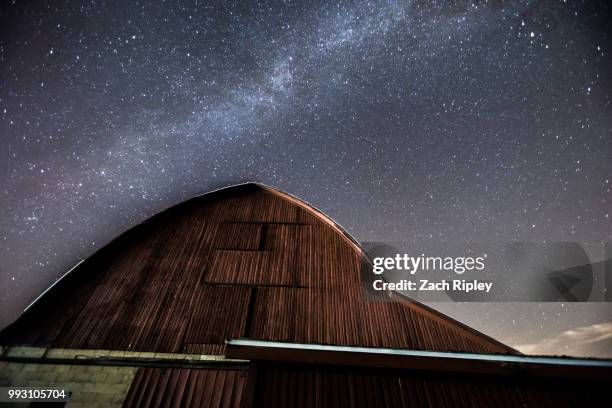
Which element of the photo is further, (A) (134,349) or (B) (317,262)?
(B) (317,262)

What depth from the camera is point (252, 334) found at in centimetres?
639

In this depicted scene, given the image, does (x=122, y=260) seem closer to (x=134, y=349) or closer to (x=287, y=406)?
(x=134, y=349)

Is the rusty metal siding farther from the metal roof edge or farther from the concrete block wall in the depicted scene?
the metal roof edge

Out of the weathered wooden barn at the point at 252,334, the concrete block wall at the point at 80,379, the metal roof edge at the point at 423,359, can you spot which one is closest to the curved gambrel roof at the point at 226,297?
the weathered wooden barn at the point at 252,334

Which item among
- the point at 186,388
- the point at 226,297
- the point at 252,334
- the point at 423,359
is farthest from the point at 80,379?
the point at 423,359

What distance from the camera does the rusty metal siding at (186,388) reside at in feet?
16.8

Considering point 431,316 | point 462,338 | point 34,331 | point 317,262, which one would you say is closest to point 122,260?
point 34,331

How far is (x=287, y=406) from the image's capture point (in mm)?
3553

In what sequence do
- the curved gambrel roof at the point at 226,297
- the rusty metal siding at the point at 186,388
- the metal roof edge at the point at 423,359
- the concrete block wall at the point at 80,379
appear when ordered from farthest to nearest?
the curved gambrel roof at the point at 226,297, the concrete block wall at the point at 80,379, the rusty metal siding at the point at 186,388, the metal roof edge at the point at 423,359

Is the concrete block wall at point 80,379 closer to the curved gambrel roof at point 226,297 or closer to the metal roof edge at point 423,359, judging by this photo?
the curved gambrel roof at point 226,297

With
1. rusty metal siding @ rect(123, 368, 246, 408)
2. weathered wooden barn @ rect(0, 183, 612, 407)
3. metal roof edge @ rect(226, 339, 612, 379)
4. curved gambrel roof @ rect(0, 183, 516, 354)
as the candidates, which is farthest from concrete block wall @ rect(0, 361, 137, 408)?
metal roof edge @ rect(226, 339, 612, 379)

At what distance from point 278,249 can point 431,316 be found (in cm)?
473

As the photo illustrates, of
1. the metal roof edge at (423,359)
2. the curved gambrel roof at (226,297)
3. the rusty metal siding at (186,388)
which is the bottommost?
the rusty metal siding at (186,388)

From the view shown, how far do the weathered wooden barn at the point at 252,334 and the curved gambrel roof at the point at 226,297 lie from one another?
0.03 metres
